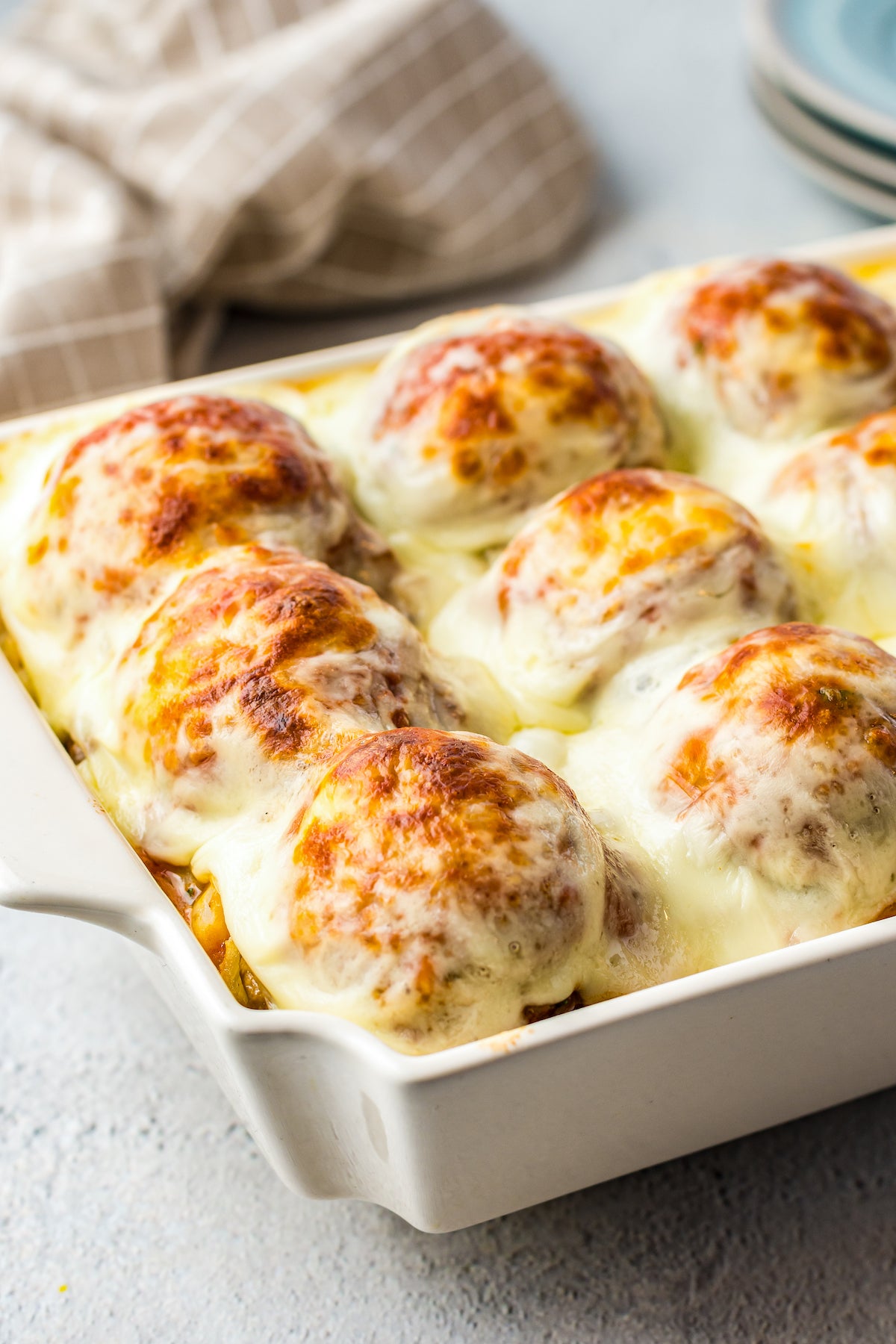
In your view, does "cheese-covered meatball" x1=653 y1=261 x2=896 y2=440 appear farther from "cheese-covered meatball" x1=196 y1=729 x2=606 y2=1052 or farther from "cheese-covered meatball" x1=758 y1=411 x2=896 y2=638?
"cheese-covered meatball" x1=196 y1=729 x2=606 y2=1052

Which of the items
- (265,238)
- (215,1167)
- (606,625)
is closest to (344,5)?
(265,238)

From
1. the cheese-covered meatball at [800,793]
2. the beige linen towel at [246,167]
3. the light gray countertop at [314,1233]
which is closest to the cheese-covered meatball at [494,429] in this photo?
the cheese-covered meatball at [800,793]

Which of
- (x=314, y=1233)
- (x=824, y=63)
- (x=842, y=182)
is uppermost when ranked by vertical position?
(x=824, y=63)

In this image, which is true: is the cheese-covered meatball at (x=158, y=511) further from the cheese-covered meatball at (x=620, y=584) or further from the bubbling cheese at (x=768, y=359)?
the bubbling cheese at (x=768, y=359)

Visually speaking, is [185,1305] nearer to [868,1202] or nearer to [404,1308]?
[404,1308]

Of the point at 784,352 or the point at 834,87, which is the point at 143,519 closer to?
the point at 784,352

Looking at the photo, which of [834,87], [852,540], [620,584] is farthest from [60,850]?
[834,87]
